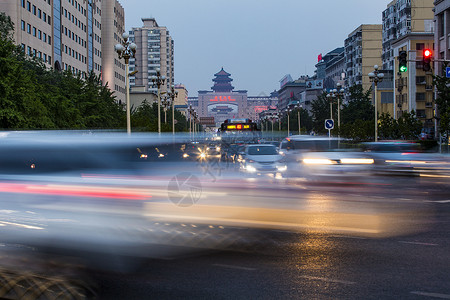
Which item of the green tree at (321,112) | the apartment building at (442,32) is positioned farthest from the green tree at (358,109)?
the apartment building at (442,32)


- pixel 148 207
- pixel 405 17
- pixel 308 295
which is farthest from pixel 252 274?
pixel 405 17

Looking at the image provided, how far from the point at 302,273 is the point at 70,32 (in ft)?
266

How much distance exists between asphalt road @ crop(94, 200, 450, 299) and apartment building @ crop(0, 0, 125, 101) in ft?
153

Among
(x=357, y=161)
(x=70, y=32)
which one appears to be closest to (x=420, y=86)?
(x=70, y=32)

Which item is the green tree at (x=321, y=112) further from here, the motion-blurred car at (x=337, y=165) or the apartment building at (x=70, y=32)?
the motion-blurred car at (x=337, y=165)

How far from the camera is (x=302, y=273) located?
7270mm

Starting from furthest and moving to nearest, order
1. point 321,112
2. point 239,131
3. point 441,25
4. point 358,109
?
point 321,112
point 358,109
point 441,25
point 239,131

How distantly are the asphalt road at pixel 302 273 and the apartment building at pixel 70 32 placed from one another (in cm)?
4665

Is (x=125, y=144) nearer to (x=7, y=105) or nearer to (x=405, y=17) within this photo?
(x=7, y=105)

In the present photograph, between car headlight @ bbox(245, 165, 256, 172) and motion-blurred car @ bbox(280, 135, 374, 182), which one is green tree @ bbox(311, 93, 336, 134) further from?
motion-blurred car @ bbox(280, 135, 374, 182)

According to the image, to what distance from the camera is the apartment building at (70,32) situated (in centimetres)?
6103

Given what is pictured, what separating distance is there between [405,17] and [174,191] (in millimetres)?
89360

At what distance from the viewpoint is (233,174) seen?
21391 millimetres

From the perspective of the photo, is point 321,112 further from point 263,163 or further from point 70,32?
point 263,163
